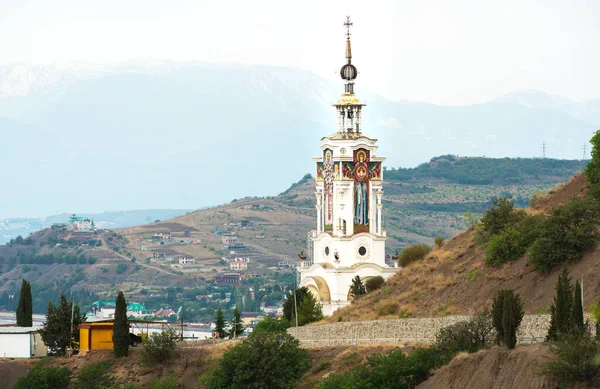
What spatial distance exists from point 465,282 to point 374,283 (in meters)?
14.5

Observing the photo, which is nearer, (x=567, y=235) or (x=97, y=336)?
(x=567, y=235)

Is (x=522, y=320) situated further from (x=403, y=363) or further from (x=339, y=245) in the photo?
(x=339, y=245)

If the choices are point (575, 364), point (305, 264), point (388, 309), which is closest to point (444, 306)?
point (388, 309)

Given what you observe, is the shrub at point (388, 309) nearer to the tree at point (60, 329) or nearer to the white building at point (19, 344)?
the tree at point (60, 329)

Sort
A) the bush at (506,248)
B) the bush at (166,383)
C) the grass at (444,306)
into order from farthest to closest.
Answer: the bush at (166,383), the bush at (506,248), the grass at (444,306)

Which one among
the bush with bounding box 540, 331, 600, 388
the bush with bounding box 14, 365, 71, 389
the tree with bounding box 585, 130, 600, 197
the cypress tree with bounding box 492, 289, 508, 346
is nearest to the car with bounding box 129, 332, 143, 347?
the bush with bounding box 14, 365, 71, 389

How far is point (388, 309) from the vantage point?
215ft

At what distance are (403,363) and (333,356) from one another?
22.8 feet

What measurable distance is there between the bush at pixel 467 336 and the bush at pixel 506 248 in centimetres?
1006

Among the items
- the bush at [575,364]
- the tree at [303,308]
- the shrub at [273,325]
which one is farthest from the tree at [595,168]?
the bush at [575,364]

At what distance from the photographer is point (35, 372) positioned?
67500mm

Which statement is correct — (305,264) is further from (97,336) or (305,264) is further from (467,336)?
(467,336)

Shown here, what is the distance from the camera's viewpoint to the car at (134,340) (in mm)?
70000

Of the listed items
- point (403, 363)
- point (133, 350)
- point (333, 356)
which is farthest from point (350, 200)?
point (403, 363)
